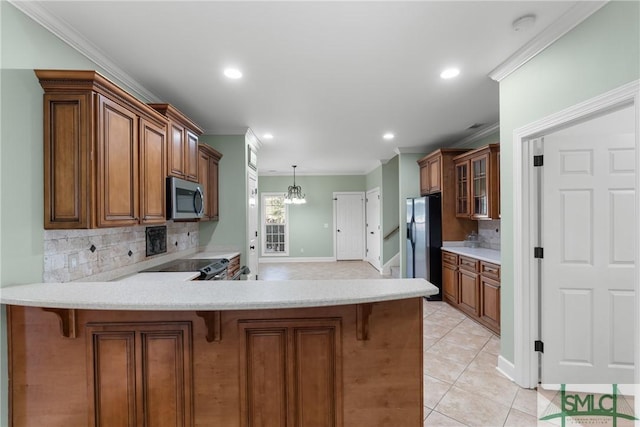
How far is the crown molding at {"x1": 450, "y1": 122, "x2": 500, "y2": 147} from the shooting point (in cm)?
397

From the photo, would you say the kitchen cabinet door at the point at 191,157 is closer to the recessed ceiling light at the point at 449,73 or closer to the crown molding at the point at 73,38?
the crown molding at the point at 73,38

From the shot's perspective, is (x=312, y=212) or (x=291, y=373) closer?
(x=291, y=373)

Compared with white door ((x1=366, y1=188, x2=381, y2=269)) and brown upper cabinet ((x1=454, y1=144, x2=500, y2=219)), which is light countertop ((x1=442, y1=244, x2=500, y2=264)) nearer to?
brown upper cabinet ((x1=454, y1=144, x2=500, y2=219))

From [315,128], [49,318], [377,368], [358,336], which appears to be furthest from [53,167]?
[315,128]

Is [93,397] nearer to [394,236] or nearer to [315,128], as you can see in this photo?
[315,128]

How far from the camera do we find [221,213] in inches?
159

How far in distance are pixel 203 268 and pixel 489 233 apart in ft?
13.2

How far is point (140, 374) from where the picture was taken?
4.92ft

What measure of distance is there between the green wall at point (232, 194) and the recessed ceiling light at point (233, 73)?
5.29 ft

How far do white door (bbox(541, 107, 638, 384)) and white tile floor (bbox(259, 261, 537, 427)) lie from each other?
1.26 feet

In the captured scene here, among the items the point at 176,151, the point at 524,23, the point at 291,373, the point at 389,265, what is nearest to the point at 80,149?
the point at 176,151

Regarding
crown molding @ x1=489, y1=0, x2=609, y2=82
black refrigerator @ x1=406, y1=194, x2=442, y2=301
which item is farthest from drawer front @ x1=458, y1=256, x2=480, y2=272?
crown molding @ x1=489, y1=0, x2=609, y2=82

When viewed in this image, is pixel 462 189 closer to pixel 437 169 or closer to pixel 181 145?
pixel 437 169

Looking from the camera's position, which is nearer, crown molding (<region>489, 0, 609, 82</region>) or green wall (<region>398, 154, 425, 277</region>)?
crown molding (<region>489, 0, 609, 82</region>)
